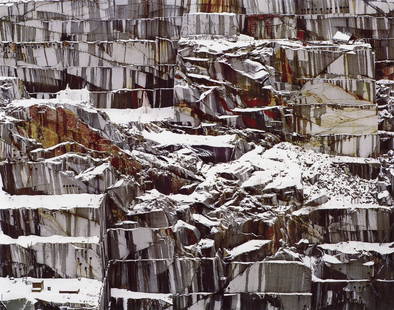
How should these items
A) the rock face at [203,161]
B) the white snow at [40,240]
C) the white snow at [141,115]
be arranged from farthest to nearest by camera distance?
the white snow at [141,115] → the rock face at [203,161] → the white snow at [40,240]

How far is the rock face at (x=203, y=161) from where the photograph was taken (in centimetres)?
2200

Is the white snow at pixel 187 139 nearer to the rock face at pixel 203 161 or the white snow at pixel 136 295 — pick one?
the rock face at pixel 203 161

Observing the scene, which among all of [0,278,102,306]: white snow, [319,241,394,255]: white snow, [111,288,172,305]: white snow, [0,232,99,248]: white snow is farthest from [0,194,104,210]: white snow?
Answer: [319,241,394,255]: white snow

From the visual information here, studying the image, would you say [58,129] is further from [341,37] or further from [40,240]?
[341,37]

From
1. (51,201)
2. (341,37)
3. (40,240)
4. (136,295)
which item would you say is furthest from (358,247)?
(40,240)

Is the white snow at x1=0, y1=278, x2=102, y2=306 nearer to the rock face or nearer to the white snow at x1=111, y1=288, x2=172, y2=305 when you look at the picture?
the rock face

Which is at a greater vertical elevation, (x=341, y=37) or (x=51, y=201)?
(x=341, y=37)

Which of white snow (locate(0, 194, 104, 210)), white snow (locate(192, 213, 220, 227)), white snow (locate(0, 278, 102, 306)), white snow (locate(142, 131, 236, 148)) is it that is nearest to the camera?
white snow (locate(0, 278, 102, 306))

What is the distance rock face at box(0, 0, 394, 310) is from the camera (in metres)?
22.0

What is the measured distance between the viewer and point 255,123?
1009 inches

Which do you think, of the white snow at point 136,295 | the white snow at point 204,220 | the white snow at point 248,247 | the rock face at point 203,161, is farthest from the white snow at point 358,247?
the white snow at point 136,295

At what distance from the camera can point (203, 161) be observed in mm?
24938

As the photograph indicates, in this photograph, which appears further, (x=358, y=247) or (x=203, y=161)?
(x=203, y=161)

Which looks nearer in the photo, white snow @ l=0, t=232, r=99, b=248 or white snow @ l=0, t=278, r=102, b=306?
white snow @ l=0, t=278, r=102, b=306
